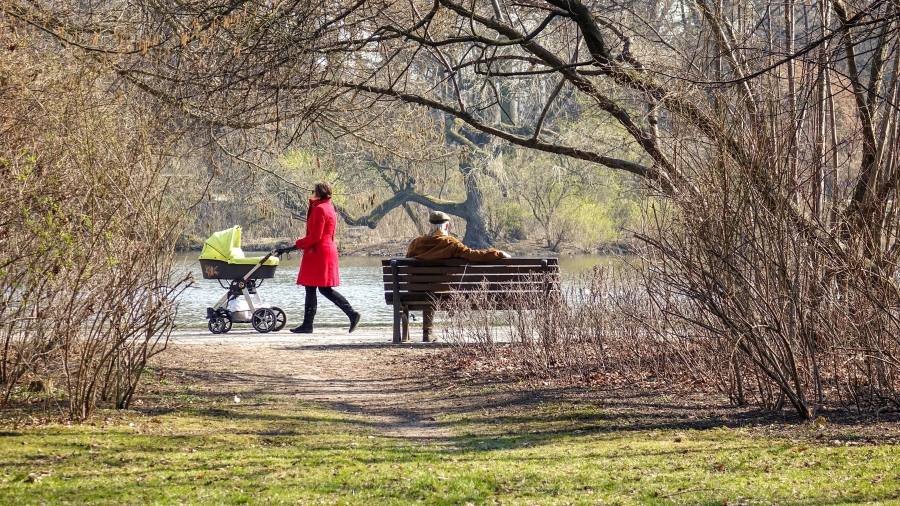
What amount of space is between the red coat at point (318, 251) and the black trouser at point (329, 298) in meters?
0.13

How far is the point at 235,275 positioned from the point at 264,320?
887 millimetres

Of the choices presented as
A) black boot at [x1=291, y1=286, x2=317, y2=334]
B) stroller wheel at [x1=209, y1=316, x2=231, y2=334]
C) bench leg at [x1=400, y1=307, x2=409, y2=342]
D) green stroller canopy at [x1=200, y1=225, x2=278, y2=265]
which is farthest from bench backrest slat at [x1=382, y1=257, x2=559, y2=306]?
stroller wheel at [x1=209, y1=316, x2=231, y2=334]

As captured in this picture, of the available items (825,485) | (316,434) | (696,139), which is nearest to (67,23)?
(316,434)

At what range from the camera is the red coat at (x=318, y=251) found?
12.9 m

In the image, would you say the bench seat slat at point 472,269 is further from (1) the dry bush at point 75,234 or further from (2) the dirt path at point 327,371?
(1) the dry bush at point 75,234

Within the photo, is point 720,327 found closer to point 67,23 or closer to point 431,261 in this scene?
point 431,261

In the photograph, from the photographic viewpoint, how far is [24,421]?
646cm

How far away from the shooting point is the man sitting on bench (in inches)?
486

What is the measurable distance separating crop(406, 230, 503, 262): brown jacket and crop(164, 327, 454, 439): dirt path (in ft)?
3.69

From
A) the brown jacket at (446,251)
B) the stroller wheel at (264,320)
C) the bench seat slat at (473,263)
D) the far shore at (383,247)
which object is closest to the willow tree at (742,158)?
the bench seat slat at (473,263)

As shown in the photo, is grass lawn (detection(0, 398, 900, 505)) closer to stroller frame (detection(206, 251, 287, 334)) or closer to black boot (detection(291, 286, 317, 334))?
black boot (detection(291, 286, 317, 334))

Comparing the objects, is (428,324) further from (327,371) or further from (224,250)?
(224,250)

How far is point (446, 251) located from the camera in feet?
40.6

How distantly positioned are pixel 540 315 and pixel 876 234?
3511mm
